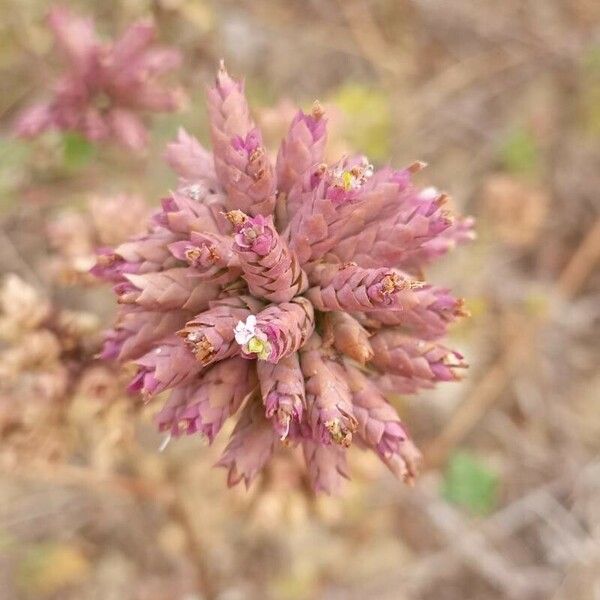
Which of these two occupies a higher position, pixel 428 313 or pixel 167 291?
pixel 428 313

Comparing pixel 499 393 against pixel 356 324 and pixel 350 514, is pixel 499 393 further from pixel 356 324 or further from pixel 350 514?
pixel 356 324

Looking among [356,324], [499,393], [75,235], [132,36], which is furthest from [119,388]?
[499,393]

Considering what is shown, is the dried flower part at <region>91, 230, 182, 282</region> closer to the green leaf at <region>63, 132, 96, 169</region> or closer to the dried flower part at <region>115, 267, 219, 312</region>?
the dried flower part at <region>115, 267, 219, 312</region>

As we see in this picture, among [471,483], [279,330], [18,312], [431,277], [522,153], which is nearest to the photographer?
[279,330]

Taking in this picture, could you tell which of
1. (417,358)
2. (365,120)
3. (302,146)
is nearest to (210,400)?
(417,358)

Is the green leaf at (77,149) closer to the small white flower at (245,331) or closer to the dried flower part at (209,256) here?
the dried flower part at (209,256)

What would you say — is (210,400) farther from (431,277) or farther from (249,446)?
(431,277)
